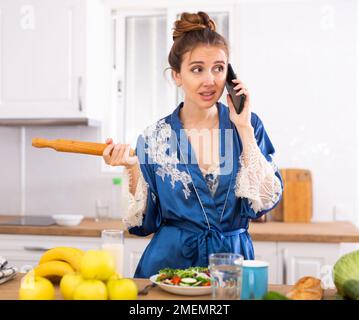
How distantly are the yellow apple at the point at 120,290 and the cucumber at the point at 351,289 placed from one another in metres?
0.50

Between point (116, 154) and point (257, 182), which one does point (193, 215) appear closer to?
point (257, 182)

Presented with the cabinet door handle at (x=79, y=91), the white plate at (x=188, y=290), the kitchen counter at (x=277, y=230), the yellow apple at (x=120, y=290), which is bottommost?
the kitchen counter at (x=277, y=230)

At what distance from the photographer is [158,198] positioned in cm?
193

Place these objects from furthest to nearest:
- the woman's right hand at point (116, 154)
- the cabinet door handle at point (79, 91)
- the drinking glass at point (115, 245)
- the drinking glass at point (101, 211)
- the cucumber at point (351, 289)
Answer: the drinking glass at point (101, 211), the cabinet door handle at point (79, 91), the woman's right hand at point (116, 154), the drinking glass at point (115, 245), the cucumber at point (351, 289)

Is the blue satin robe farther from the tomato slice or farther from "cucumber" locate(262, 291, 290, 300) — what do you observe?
"cucumber" locate(262, 291, 290, 300)

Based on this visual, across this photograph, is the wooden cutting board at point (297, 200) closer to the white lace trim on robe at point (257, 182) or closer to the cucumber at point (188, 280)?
the white lace trim on robe at point (257, 182)

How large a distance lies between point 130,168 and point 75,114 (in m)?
1.42

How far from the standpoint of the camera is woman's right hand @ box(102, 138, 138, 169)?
1577 millimetres

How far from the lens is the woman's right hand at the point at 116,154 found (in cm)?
158

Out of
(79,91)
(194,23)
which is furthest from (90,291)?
(79,91)

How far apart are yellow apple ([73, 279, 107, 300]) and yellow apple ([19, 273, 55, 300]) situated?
10cm

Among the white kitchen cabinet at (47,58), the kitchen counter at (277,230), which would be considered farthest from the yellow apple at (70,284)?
the white kitchen cabinet at (47,58)

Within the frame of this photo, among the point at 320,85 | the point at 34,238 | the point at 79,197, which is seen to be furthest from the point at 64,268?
the point at 320,85

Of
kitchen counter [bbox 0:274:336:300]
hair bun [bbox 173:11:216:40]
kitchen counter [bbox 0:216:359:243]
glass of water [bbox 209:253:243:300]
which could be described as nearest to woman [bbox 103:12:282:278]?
hair bun [bbox 173:11:216:40]
